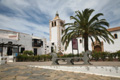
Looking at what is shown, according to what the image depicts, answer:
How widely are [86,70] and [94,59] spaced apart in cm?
833

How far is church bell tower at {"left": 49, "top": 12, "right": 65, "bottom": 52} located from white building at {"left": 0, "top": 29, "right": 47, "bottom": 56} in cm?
809

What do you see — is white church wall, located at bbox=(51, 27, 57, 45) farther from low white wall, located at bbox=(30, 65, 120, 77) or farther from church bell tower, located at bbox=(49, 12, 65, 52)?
low white wall, located at bbox=(30, 65, 120, 77)

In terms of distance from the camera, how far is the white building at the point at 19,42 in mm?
23056

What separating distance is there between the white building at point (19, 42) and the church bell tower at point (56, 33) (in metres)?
8.09

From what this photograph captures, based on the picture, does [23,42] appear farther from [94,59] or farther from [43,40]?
[94,59]

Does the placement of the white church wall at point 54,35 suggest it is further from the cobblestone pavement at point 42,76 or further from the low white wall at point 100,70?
the cobblestone pavement at point 42,76

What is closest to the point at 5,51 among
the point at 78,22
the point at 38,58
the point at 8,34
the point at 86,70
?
the point at 8,34

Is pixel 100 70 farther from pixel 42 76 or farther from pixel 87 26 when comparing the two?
pixel 87 26


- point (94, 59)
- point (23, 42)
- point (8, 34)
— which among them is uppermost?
point (8, 34)

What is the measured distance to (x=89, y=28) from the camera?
41.8 feet

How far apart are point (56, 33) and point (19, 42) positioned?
2020 centimetres

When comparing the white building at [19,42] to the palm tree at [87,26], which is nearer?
the palm tree at [87,26]

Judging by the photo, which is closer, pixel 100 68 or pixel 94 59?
A: pixel 100 68

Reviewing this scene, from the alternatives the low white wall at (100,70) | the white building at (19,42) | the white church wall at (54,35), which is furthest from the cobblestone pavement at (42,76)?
the white church wall at (54,35)
